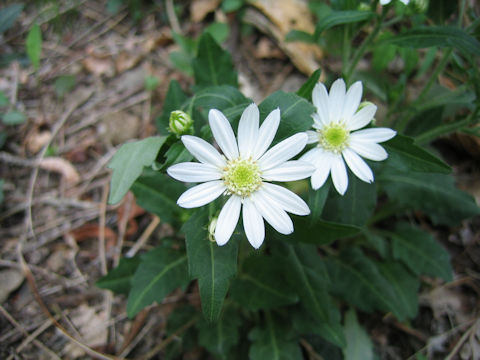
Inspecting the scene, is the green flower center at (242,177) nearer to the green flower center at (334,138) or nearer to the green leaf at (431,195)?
the green flower center at (334,138)

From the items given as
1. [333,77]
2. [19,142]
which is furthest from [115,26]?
[333,77]

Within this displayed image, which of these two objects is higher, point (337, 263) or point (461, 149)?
point (461, 149)

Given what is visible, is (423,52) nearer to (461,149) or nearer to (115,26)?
(461,149)

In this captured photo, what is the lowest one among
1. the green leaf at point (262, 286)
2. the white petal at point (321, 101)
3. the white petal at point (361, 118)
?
the green leaf at point (262, 286)

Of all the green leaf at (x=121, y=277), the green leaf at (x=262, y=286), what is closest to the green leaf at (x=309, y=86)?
the green leaf at (x=262, y=286)

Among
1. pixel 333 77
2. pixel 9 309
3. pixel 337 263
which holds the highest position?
pixel 333 77

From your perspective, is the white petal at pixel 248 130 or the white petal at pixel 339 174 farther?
the white petal at pixel 339 174

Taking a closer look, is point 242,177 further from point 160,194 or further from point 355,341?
point 355,341

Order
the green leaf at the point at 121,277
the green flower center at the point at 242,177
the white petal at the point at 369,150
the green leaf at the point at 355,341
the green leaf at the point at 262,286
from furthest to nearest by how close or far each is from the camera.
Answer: the green leaf at the point at 355,341
the green leaf at the point at 121,277
the green leaf at the point at 262,286
the white petal at the point at 369,150
the green flower center at the point at 242,177

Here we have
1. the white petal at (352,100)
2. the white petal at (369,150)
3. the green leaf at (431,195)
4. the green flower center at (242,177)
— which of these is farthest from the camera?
the green leaf at (431,195)
